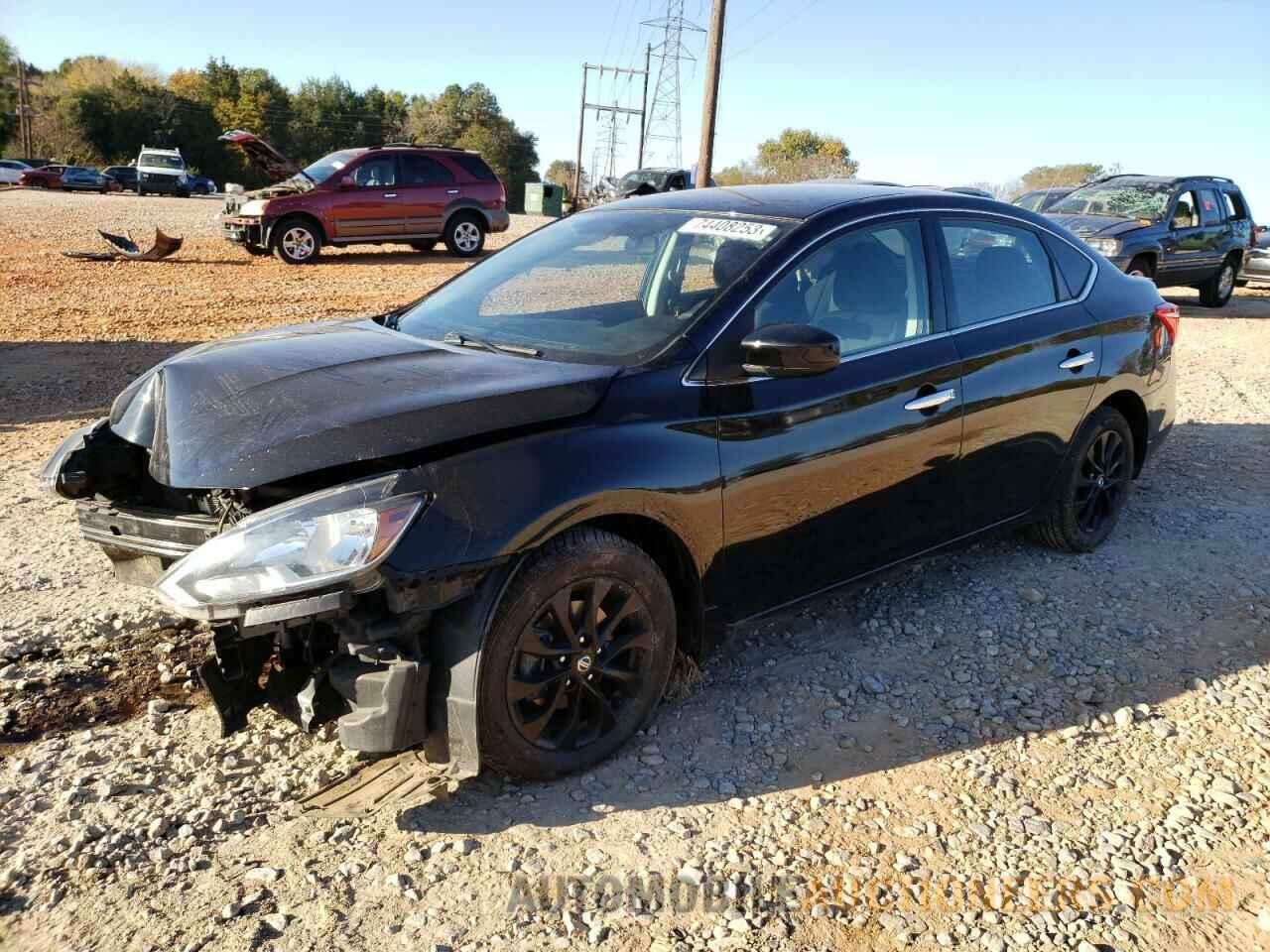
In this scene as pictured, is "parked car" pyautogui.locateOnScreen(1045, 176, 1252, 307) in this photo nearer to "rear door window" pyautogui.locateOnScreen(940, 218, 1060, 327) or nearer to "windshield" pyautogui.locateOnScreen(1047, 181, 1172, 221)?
"windshield" pyautogui.locateOnScreen(1047, 181, 1172, 221)

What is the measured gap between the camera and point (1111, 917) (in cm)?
264

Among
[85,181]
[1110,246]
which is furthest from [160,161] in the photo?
[1110,246]

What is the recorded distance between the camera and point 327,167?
1705 cm

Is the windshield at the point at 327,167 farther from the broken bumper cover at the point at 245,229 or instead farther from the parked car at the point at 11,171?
the parked car at the point at 11,171

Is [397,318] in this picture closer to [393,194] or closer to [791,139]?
[393,194]

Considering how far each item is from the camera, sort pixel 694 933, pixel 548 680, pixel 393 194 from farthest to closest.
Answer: pixel 393 194 → pixel 548 680 → pixel 694 933

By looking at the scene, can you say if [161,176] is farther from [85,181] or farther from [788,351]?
[788,351]

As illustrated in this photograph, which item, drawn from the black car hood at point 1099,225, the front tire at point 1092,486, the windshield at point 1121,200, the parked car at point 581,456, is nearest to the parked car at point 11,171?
the windshield at point 1121,200

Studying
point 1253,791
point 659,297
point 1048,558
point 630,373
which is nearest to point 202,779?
point 630,373

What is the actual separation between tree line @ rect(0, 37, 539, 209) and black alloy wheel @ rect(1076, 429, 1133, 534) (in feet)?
187

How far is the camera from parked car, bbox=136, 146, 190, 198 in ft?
137

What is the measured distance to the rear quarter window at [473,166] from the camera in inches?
708

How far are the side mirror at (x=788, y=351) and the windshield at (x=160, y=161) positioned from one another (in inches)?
1791

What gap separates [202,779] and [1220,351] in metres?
12.4
